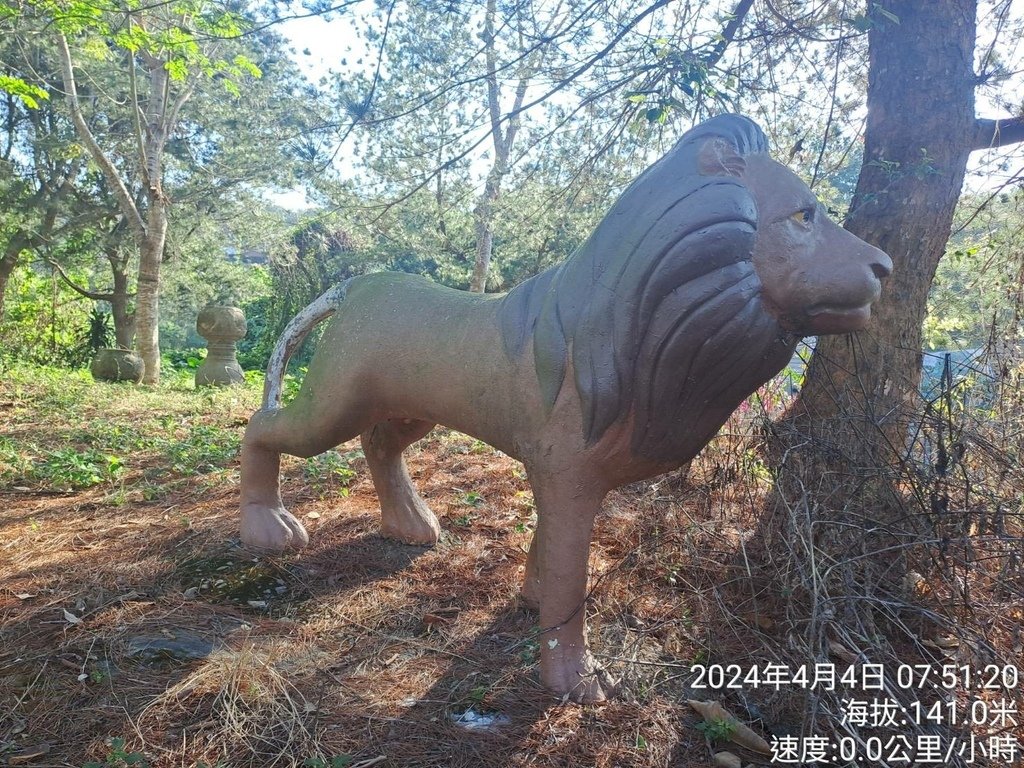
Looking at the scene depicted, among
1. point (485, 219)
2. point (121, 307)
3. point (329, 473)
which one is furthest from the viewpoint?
point (121, 307)

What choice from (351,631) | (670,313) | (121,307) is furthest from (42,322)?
(670,313)

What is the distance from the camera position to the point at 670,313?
5.79ft

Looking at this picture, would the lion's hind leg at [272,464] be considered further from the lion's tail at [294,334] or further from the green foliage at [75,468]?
the green foliage at [75,468]

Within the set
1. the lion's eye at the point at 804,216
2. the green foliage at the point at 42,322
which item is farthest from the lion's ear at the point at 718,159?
the green foliage at the point at 42,322

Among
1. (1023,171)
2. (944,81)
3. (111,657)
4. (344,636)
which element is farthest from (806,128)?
(111,657)

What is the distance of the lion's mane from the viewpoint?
67.9 inches

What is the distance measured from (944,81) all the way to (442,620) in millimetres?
3086

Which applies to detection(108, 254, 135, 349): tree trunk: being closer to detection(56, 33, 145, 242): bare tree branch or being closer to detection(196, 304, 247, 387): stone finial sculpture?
detection(56, 33, 145, 242): bare tree branch

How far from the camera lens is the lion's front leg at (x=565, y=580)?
202 centimetres

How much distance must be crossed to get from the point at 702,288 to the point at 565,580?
3.20ft

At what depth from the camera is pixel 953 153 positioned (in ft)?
9.27

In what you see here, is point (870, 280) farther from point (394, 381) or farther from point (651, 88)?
point (651, 88)

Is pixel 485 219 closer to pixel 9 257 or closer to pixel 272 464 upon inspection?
pixel 272 464

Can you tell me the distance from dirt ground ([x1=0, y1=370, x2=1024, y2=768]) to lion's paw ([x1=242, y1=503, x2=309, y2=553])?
0.22ft
